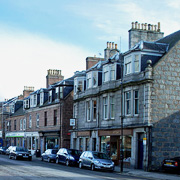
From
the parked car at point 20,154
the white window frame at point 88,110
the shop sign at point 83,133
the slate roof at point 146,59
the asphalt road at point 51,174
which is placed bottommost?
the parked car at point 20,154

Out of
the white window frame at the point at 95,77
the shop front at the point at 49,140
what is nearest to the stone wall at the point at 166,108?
the white window frame at the point at 95,77

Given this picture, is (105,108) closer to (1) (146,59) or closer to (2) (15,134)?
(1) (146,59)

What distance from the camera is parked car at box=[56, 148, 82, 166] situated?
36.0 meters

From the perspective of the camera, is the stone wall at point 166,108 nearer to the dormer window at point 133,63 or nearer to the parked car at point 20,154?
the dormer window at point 133,63

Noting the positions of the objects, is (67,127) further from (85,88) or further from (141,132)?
(141,132)

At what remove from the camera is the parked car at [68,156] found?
118ft

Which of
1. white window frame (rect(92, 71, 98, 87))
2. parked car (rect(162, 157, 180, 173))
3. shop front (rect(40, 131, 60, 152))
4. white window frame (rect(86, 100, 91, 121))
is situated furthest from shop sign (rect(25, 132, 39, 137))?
parked car (rect(162, 157, 180, 173))

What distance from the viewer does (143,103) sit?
3266 cm

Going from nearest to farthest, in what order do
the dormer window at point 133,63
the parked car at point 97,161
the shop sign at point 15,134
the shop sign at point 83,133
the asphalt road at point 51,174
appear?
the asphalt road at point 51,174
the parked car at point 97,161
the dormer window at point 133,63
the shop sign at point 83,133
the shop sign at point 15,134

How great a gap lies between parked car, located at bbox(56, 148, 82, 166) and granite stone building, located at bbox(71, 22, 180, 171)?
364 cm

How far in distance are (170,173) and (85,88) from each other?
2005 cm

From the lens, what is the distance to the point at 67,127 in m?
50.9

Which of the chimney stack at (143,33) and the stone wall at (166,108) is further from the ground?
the chimney stack at (143,33)

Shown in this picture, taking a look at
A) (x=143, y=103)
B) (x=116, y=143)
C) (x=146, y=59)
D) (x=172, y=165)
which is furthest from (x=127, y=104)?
(x=172, y=165)
